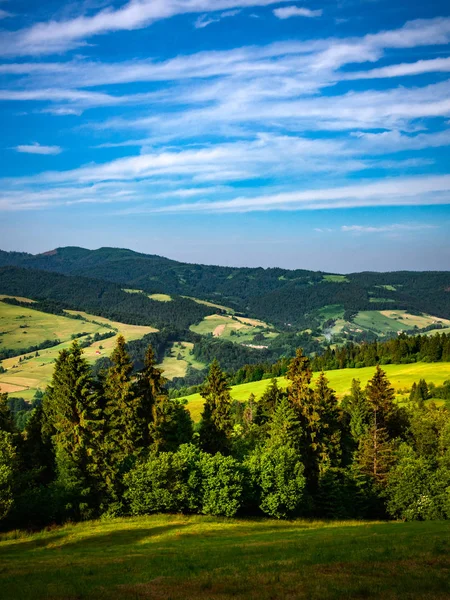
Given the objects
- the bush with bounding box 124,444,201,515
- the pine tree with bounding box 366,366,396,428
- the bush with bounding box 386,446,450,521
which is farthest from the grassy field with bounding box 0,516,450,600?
the pine tree with bounding box 366,366,396,428

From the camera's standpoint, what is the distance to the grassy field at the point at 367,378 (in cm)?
13175

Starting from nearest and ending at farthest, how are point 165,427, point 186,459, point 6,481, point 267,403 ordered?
1. point 6,481
2. point 186,459
3. point 165,427
4. point 267,403

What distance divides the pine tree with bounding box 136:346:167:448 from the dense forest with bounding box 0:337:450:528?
12 cm

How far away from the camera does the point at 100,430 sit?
49031 millimetres

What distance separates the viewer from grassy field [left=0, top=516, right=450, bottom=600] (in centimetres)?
2067

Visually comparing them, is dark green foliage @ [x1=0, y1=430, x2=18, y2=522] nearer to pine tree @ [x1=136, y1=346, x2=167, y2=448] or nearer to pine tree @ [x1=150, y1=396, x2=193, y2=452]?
pine tree @ [x1=136, y1=346, x2=167, y2=448]

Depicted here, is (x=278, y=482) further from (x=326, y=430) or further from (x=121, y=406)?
(x=121, y=406)

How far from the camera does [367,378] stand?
145 m

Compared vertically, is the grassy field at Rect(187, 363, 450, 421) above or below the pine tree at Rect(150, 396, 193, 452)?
below

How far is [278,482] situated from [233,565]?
2512 cm

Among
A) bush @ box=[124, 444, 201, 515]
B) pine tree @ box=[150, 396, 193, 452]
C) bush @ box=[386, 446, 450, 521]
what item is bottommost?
bush @ box=[386, 446, 450, 521]

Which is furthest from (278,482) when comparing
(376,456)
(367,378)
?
(367,378)

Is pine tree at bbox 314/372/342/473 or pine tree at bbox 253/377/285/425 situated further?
pine tree at bbox 253/377/285/425

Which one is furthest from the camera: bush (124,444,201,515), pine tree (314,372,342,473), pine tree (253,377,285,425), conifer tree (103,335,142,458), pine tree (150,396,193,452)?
pine tree (253,377,285,425)
